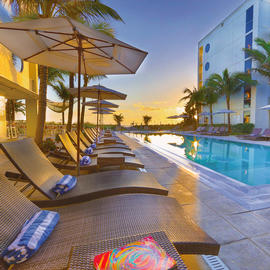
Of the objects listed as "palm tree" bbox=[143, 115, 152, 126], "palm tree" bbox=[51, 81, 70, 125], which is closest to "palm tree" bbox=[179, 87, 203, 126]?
"palm tree" bbox=[143, 115, 152, 126]

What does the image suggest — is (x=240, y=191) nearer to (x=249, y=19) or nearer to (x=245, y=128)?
(x=245, y=128)

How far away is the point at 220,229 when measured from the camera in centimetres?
203

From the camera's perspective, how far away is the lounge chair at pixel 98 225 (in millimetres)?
1206

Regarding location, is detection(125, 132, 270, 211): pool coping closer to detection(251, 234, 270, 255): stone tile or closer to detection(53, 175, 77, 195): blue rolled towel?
detection(251, 234, 270, 255): stone tile

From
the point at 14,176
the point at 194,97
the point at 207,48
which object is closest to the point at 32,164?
the point at 14,176

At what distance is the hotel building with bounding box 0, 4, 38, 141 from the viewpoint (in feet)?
25.5

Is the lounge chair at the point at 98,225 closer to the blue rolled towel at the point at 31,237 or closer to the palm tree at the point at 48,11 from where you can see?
the blue rolled towel at the point at 31,237

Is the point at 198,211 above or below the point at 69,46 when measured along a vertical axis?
below

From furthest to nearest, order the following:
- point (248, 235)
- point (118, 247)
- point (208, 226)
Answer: point (208, 226), point (248, 235), point (118, 247)

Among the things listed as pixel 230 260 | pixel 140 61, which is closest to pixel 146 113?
pixel 140 61

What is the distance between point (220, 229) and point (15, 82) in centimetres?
986

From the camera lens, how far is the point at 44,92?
19.5 ft

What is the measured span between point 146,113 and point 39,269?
3054 cm

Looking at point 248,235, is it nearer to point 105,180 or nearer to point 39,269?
point 105,180
